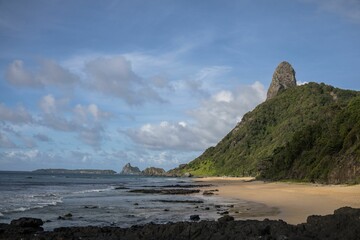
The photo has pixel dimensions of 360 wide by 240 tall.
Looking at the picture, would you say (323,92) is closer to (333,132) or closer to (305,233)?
(333,132)

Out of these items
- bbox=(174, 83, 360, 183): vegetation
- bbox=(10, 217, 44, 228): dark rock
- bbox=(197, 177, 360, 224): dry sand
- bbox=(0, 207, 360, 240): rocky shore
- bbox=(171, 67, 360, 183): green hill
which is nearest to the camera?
bbox=(0, 207, 360, 240): rocky shore

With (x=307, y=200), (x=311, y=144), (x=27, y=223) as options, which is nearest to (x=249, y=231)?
(x=27, y=223)

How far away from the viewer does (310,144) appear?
8356 centimetres

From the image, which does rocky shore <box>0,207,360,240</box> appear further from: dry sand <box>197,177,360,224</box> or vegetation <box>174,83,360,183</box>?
vegetation <box>174,83,360,183</box>

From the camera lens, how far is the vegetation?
2479 inches

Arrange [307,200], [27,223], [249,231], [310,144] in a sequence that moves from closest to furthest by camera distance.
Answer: [249,231], [27,223], [307,200], [310,144]

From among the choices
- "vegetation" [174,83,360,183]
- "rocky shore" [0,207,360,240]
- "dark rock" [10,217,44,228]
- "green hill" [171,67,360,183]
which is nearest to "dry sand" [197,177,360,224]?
"rocky shore" [0,207,360,240]

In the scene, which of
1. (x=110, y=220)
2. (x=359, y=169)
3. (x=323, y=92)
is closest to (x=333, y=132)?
(x=359, y=169)

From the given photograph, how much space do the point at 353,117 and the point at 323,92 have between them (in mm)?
124243

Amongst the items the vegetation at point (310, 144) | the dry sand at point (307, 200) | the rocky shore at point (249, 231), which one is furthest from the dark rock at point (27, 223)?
the vegetation at point (310, 144)

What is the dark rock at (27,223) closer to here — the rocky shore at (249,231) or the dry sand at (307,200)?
the rocky shore at (249,231)

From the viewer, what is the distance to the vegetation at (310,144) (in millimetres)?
62969

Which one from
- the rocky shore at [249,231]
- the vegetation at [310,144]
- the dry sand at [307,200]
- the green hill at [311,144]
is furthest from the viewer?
the vegetation at [310,144]

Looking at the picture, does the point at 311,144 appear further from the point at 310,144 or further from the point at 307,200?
the point at 307,200
